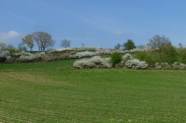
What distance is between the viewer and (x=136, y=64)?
60.1m

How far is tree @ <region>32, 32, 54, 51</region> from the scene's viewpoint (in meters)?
117

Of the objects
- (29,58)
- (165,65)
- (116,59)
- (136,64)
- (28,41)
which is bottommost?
(165,65)

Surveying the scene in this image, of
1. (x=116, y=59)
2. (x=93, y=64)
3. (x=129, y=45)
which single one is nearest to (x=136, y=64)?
(x=116, y=59)

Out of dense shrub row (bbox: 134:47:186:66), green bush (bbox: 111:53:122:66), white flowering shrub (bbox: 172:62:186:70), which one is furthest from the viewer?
dense shrub row (bbox: 134:47:186:66)

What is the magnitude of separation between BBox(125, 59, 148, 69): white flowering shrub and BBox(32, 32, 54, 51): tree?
197ft

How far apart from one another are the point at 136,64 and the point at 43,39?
61.3 meters

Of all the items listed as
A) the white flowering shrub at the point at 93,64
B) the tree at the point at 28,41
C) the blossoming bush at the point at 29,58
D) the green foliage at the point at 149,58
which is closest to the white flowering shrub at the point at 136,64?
the green foliage at the point at 149,58

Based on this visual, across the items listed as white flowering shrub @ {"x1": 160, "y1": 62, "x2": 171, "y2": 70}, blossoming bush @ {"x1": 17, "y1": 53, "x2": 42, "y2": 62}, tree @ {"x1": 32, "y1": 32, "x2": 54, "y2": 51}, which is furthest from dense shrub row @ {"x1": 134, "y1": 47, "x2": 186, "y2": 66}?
tree @ {"x1": 32, "y1": 32, "x2": 54, "y2": 51}

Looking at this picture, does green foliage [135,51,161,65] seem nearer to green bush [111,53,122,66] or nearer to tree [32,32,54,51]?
green bush [111,53,122,66]

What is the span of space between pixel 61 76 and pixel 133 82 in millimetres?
10362

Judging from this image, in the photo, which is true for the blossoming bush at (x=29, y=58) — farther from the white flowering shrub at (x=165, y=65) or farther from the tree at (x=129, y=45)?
the white flowering shrub at (x=165, y=65)

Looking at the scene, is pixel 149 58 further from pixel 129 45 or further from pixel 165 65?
pixel 129 45

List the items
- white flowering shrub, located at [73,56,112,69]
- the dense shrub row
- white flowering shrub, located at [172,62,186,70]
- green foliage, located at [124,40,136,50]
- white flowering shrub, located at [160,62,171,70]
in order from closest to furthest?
white flowering shrub, located at [160,62,171,70] → white flowering shrub, located at [172,62,186,70] → white flowering shrub, located at [73,56,112,69] → the dense shrub row → green foliage, located at [124,40,136,50]

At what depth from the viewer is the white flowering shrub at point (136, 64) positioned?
5984 cm
